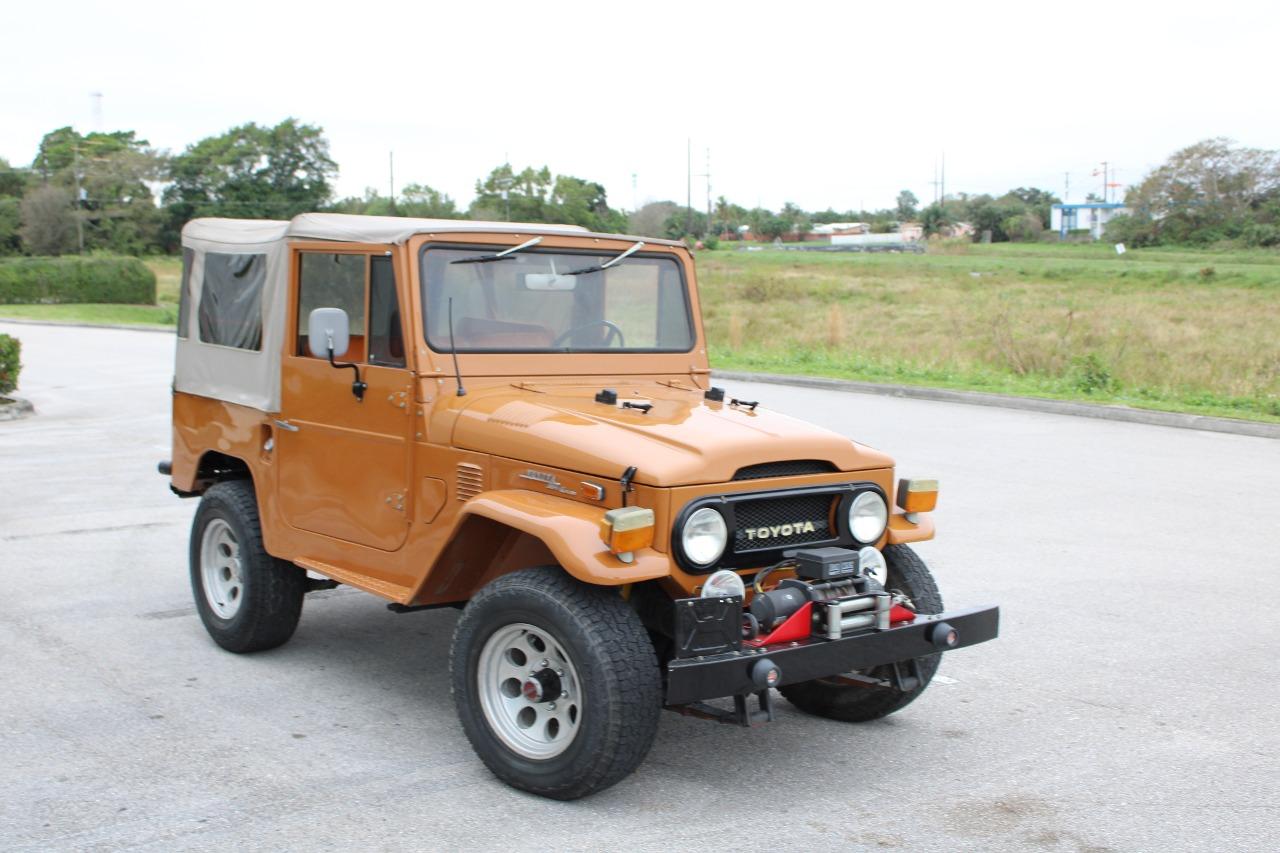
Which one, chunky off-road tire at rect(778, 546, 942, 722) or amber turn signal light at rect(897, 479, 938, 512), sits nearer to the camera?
chunky off-road tire at rect(778, 546, 942, 722)

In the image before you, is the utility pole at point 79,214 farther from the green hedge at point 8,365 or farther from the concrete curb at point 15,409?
the concrete curb at point 15,409

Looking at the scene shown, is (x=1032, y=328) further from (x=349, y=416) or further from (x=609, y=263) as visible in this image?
(x=349, y=416)

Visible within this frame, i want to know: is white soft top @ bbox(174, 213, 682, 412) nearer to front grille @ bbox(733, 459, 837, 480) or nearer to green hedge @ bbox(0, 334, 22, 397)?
front grille @ bbox(733, 459, 837, 480)

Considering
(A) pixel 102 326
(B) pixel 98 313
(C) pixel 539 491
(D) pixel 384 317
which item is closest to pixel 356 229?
(D) pixel 384 317

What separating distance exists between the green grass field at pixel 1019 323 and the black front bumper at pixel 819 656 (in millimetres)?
12379

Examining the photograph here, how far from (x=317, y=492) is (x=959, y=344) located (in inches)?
830

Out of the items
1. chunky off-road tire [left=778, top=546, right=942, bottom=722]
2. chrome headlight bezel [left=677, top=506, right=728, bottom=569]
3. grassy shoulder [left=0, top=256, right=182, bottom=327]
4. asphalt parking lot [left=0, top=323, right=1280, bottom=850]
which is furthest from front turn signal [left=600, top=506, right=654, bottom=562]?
grassy shoulder [left=0, top=256, right=182, bottom=327]

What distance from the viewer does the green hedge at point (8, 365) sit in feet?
54.5

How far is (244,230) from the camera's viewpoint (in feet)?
21.5

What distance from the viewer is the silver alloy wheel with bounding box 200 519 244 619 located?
649 cm

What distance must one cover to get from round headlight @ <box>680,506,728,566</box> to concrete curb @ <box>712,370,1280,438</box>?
39.2 ft

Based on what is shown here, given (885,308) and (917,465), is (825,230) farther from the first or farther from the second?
(917,465)

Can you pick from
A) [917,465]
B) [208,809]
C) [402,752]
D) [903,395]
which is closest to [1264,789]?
[402,752]

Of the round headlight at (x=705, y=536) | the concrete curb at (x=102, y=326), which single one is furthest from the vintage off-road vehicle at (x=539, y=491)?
the concrete curb at (x=102, y=326)
